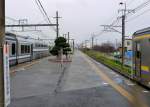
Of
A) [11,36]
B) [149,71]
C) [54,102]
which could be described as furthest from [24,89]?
[11,36]

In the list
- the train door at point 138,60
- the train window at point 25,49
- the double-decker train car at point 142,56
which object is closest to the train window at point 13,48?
the train window at point 25,49

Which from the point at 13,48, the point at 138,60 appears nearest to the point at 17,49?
the point at 13,48

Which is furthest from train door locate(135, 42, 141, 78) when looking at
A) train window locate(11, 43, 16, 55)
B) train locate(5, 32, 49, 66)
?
train window locate(11, 43, 16, 55)

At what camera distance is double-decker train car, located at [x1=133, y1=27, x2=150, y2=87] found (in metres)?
14.8

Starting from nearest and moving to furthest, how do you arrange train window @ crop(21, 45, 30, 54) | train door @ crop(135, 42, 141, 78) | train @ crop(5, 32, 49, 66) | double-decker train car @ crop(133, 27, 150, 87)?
double-decker train car @ crop(133, 27, 150, 87), train door @ crop(135, 42, 141, 78), train @ crop(5, 32, 49, 66), train window @ crop(21, 45, 30, 54)

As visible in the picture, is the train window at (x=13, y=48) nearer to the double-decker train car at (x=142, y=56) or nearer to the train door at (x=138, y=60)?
the double-decker train car at (x=142, y=56)

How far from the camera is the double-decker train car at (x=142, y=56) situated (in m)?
14.8

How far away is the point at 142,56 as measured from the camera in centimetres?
1571

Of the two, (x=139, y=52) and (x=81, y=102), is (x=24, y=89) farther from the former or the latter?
(x=139, y=52)

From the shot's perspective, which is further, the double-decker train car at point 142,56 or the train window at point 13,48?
the train window at point 13,48

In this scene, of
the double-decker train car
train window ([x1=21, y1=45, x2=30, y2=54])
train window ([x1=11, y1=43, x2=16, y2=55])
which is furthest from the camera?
train window ([x1=21, y1=45, x2=30, y2=54])

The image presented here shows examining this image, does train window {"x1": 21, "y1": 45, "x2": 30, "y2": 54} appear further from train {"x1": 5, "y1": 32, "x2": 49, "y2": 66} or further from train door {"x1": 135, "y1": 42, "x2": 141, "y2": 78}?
train door {"x1": 135, "y1": 42, "x2": 141, "y2": 78}

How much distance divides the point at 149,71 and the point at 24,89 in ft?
18.8

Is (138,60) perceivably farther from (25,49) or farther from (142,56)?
(25,49)
